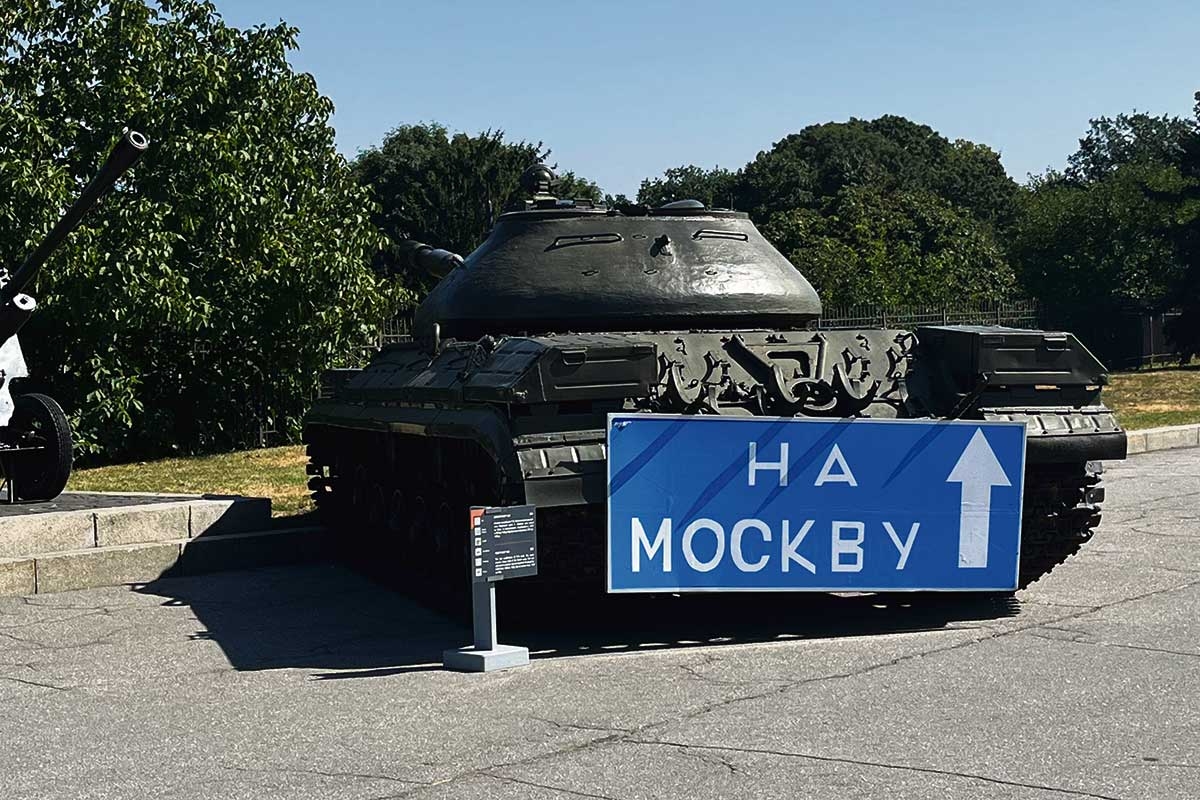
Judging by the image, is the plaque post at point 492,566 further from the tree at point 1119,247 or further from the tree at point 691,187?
the tree at point 691,187

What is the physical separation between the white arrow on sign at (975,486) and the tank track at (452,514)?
39 cm

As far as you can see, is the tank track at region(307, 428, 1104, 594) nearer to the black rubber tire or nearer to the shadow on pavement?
the shadow on pavement

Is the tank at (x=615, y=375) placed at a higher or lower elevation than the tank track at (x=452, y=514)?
higher

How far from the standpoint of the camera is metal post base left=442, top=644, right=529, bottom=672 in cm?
730

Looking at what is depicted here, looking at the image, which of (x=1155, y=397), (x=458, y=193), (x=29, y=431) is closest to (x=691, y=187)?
(x=458, y=193)

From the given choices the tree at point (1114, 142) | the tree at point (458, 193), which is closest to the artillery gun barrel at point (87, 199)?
the tree at point (458, 193)

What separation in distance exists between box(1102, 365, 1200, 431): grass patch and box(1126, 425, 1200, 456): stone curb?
0.53 m

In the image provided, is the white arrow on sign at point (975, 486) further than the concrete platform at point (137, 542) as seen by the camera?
No

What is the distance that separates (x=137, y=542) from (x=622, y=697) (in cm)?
534

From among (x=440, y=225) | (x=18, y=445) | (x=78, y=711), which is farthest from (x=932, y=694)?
(x=440, y=225)

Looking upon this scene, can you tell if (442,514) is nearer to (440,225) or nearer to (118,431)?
(118,431)

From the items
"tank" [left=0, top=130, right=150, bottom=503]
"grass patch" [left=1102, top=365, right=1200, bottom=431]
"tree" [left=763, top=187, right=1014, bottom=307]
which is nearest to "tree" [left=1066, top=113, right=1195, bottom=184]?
"tree" [left=763, top=187, right=1014, bottom=307]

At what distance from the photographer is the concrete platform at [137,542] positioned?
1015 centimetres

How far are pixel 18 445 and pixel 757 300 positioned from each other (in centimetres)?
605
